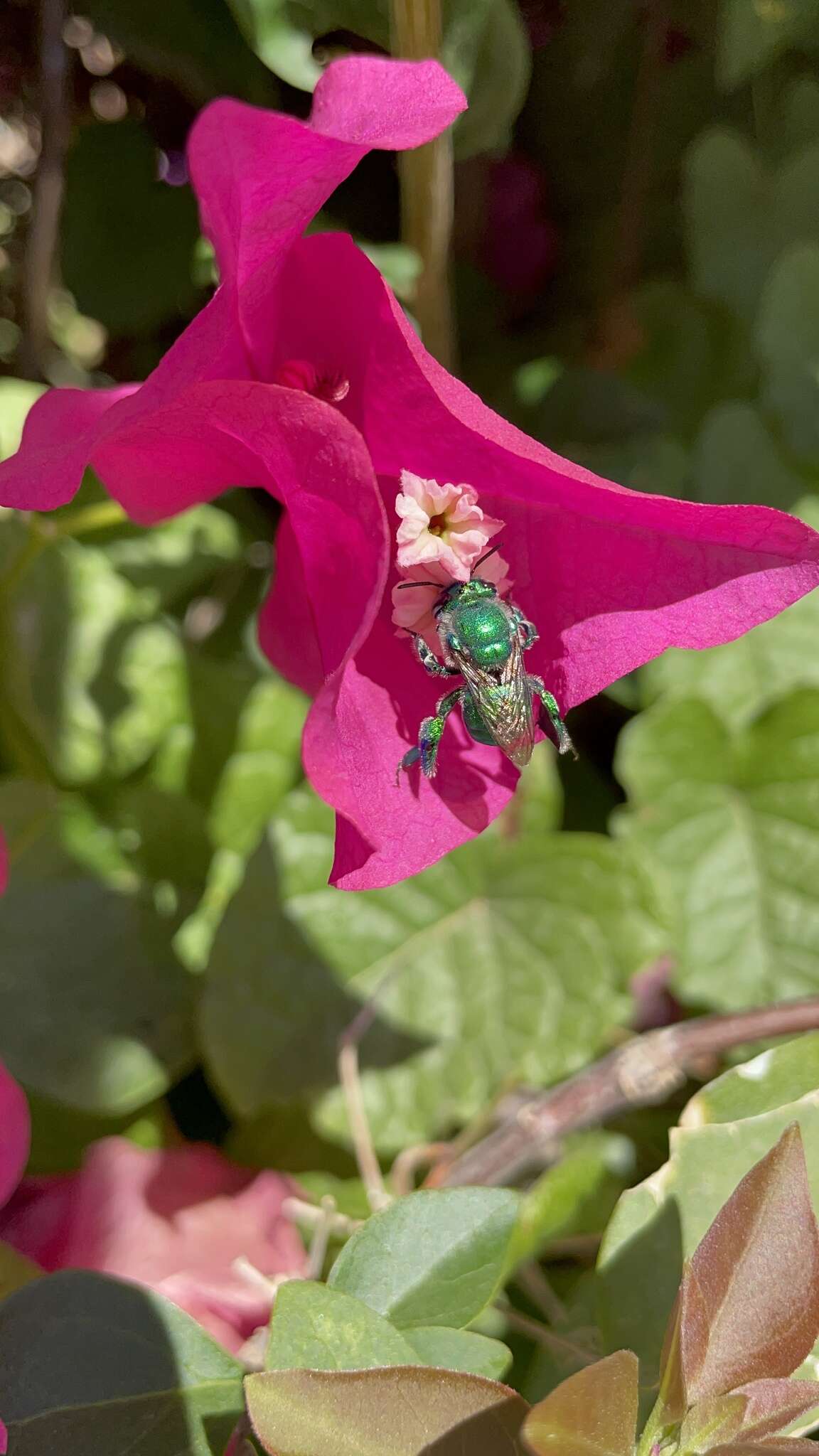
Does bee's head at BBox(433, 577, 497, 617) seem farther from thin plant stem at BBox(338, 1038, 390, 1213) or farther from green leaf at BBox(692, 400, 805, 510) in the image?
green leaf at BBox(692, 400, 805, 510)

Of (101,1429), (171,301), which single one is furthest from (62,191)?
(101,1429)

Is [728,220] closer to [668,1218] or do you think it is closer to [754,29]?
[754,29]

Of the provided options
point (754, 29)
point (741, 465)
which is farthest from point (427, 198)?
point (741, 465)

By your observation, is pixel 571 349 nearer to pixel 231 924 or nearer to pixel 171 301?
pixel 171 301

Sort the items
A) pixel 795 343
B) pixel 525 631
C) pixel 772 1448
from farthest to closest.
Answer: pixel 795 343, pixel 525 631, pixel 772 1448

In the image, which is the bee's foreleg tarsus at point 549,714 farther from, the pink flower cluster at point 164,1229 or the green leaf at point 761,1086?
the pink flower cluster at point 164,1229
